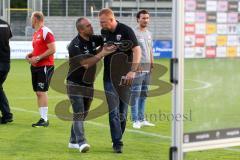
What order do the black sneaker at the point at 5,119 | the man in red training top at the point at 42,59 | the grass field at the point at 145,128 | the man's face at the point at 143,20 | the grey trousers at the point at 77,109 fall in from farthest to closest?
the black sneaker at the point at 5,119, the man in red training top at the point at 42,59, the man's face at the point at 143,20, the grey trousers at the point at 77,109, the grass field at the point at 145,128

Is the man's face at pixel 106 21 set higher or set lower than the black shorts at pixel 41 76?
higher

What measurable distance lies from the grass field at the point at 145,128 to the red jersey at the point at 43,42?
46.1 inches

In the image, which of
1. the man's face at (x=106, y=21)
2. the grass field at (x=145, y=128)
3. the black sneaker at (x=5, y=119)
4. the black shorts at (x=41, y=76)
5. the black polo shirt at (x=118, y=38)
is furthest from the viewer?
the black sneaker at (x=5, y=119)

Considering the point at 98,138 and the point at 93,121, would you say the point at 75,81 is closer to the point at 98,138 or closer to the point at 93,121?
the point at 98,138

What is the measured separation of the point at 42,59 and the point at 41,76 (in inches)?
12.0

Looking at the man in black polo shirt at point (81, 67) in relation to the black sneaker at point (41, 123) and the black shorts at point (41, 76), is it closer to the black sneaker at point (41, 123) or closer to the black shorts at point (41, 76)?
the black shorts at point (41, 76)

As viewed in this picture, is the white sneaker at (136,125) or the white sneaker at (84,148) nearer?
the white sneaker at (84,148)

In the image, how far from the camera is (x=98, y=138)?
9.86 meters

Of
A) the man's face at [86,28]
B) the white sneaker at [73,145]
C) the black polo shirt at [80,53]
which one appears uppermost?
the man's face at [86,28]

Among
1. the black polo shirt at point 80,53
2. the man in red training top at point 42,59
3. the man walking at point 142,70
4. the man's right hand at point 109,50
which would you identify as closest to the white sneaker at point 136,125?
the man walking at point 142,70

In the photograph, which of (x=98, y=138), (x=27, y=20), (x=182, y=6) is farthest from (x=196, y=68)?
(x=27, y=20)

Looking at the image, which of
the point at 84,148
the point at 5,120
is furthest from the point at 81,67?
the point at 5,120

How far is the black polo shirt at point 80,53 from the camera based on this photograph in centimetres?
868

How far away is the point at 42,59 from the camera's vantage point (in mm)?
10867
